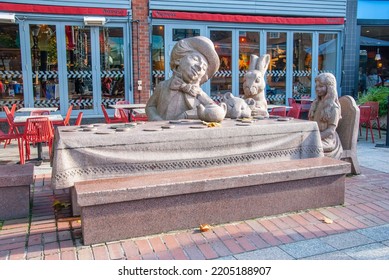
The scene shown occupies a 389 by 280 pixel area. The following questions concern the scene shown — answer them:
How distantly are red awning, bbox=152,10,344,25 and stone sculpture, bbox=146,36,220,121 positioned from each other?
5.36 m

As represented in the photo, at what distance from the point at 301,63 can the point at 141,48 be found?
15.2 ft

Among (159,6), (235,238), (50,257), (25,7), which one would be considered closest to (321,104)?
(235,238)

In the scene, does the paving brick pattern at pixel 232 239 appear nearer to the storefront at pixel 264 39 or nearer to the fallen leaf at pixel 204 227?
the fallen leaf at pixel 204 227

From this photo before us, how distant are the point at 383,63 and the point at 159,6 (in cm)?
845

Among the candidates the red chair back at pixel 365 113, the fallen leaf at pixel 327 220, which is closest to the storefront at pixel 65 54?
the red chair back at pixel 365 113

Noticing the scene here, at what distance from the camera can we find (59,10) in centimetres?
891

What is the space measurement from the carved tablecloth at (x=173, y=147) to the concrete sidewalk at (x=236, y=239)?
51 cm

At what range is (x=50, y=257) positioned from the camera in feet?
9.86

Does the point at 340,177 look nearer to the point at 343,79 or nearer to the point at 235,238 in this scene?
the point at 235,238

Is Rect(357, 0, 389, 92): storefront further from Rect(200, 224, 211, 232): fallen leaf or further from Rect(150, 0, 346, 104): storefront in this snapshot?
Rect(200, 224, 211, 232): fallen leaf

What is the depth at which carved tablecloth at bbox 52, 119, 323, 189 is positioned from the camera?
11.3 ft

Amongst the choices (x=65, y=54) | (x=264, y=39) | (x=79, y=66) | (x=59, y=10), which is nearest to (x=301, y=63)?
(x=264, y=39)

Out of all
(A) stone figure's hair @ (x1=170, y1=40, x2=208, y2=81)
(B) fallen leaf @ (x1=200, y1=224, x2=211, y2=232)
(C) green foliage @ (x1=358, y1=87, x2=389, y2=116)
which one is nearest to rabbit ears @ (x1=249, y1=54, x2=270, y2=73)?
(A) stone figure's hair @ (x1=170, y1=40, x2=208, y2=81)

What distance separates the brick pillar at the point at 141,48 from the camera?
31.3 ft
